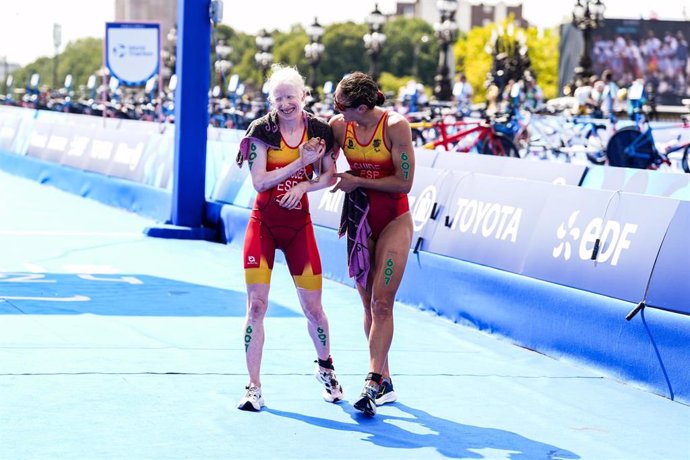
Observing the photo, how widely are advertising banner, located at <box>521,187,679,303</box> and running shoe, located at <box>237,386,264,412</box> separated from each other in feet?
8.82

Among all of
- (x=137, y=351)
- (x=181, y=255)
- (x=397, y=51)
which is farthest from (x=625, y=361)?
(x=397, y=51)

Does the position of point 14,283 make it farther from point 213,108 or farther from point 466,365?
point 213,108

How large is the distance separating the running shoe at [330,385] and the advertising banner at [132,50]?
17011mm

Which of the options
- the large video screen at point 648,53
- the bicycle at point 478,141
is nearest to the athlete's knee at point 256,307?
the bicycle at point 478,141

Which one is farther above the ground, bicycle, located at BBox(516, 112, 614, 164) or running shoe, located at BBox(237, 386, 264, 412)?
bicycle, located at BBox(516, 112, 614, 164)

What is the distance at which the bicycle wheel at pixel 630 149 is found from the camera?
21938mm

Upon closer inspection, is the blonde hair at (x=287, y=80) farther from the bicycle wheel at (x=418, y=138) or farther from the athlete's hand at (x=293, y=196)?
the bicycle wheel at (x=418, y=138)

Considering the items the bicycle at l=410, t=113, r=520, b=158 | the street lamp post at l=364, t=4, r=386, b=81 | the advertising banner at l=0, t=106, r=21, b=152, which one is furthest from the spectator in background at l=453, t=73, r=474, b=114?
the street lamp post at l=364, t=4, r=386, b=81

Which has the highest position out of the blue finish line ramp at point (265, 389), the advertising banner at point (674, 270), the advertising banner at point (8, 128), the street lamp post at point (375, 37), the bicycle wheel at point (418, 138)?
the street lamp post at point (375, 37)

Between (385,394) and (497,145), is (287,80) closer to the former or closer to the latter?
(385,394)

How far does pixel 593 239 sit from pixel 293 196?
288 cm

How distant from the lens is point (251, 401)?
719 centimetres

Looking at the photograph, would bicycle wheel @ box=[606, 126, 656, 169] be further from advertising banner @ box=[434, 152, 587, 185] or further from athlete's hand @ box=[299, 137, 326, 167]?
athlete's hand @ box=[299, 137, 326, 167]

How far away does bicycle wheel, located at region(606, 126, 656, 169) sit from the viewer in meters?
21.9
